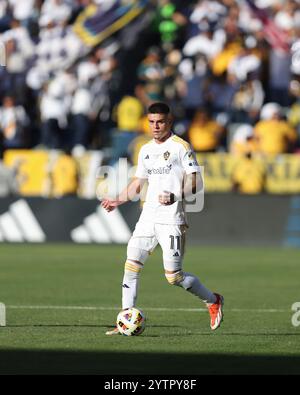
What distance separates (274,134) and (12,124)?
22.0 feet

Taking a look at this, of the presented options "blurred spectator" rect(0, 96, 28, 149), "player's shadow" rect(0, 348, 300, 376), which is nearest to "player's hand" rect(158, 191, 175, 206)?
"player's shadow" rect(0, 348, 300, 376)

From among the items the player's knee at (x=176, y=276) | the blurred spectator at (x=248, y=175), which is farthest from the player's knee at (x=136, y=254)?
the blurred spectator at (x=248, y=175)

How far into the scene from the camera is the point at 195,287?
1213cm

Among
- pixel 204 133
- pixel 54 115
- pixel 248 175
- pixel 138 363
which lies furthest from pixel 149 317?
pixel 54 115

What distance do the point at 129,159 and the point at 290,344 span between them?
49.2 ft

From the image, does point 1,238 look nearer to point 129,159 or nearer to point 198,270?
point 129,159

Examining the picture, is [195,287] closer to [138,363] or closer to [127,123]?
[138,363]

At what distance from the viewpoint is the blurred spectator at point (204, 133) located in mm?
26250

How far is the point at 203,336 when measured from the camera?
12.0 m

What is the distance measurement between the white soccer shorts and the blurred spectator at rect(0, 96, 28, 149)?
17043 millimetres

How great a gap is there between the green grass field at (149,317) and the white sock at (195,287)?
0.36 meters

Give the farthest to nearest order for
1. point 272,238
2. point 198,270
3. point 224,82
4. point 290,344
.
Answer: point 224,82
point 272,238
point 198,270
point 290,344
